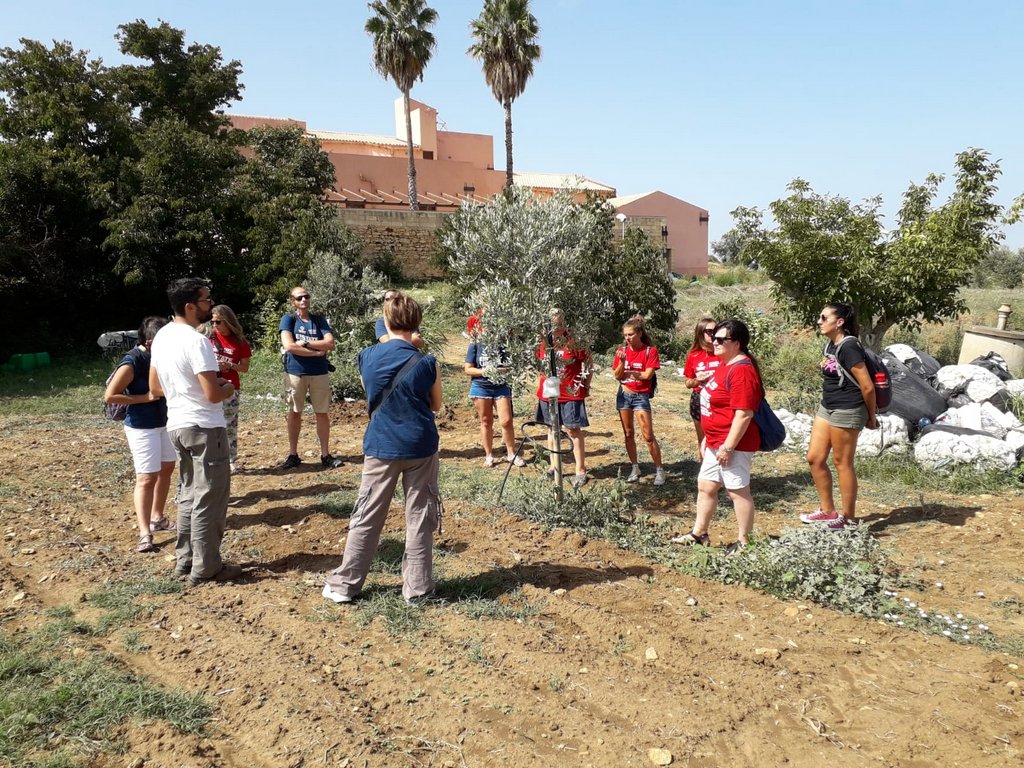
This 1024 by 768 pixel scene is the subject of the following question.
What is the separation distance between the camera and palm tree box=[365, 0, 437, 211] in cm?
2664

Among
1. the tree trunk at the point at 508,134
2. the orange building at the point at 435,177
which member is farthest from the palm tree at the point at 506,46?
the orange building at the point at 435,177

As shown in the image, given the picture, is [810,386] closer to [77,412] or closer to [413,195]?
[77,412]

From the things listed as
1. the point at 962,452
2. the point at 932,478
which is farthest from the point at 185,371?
the point at 962,452

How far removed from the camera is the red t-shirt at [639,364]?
6293 mm

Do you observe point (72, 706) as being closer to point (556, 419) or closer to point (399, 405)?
point (399, 405)

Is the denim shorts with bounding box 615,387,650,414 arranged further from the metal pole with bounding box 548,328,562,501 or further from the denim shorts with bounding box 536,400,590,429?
the metal pole with bounding box 548,328,562,501

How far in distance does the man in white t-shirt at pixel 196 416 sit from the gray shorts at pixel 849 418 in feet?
13.4

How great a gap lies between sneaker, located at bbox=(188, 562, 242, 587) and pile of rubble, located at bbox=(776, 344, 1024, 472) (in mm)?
6068

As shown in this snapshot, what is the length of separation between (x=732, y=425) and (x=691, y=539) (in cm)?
94

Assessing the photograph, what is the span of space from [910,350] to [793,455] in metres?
3.55

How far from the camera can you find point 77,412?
10.4 meters

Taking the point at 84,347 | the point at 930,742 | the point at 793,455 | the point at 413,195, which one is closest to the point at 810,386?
the point at 793,455

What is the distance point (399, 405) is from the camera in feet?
12.4

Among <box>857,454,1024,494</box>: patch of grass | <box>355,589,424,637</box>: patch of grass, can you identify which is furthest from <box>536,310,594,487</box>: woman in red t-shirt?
<box>857,454,1024,494</box>: patch of grass
